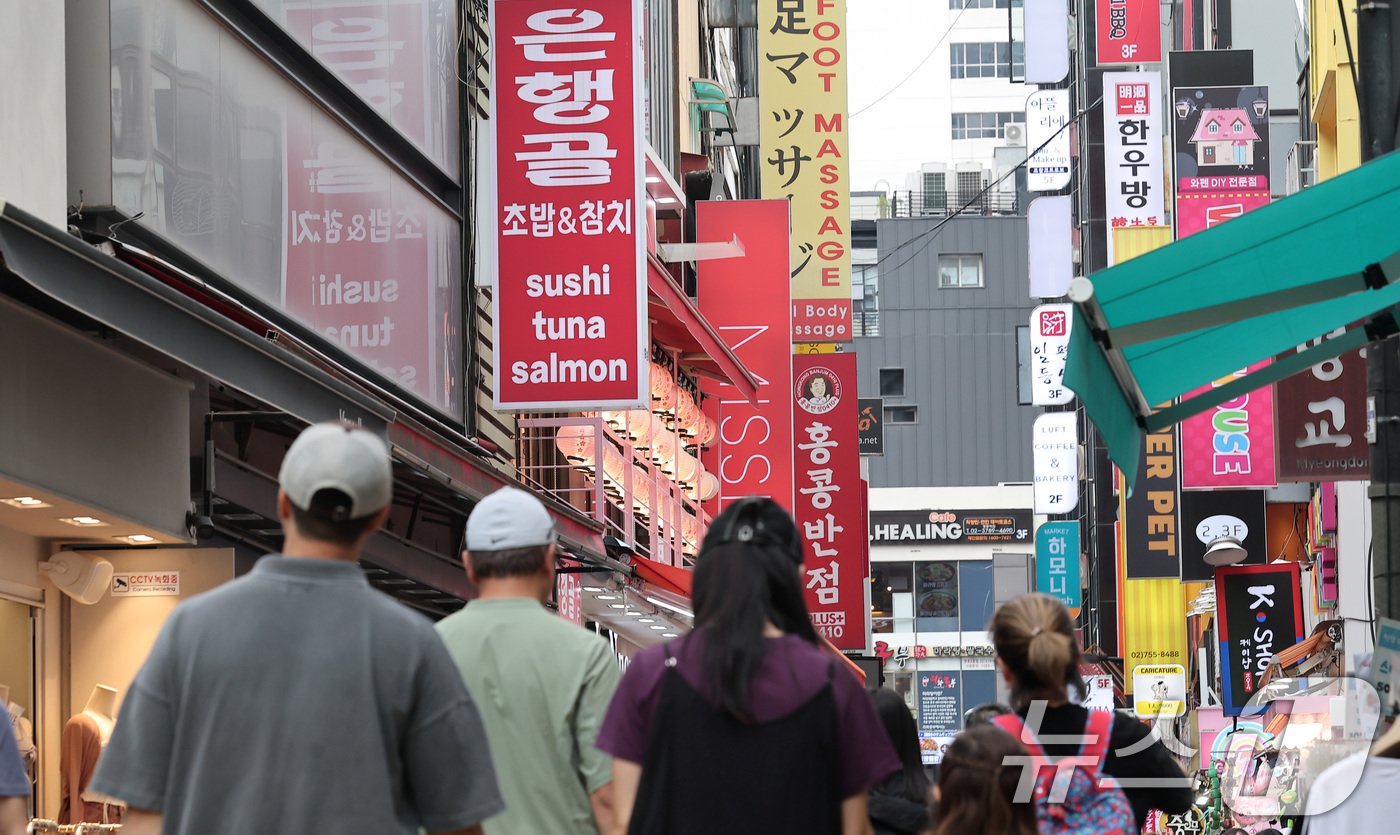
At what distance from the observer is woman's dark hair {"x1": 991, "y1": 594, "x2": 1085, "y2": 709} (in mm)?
5059

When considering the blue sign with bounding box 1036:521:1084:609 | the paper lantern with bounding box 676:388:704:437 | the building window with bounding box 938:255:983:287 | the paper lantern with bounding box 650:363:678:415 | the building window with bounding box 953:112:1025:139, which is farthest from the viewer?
the building window with bounding box 953:112:1025:139

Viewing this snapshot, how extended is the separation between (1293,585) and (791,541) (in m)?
20.4

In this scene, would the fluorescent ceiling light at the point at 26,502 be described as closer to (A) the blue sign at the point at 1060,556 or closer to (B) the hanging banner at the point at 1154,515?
(B) the hanging banner at the point at 1154,515

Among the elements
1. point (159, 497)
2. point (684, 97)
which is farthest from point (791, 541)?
point (684, 97)

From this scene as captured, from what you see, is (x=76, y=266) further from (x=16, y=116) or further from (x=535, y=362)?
(x=535, y=362)

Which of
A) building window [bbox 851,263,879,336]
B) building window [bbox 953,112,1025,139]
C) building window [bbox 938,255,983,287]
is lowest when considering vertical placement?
building window [bbox 851,263,879,336]

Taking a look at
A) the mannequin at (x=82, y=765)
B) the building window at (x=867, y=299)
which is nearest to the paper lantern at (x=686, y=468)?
the mannequin at (x=82, y=765)

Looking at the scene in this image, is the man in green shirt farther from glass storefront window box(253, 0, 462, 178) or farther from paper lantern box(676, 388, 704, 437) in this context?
paper lantern box(676, 388, 704, 437)

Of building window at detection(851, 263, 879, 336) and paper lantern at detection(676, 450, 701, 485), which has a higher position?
building window at detection(851, 263, 879, 336)

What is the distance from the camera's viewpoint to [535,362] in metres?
13.6

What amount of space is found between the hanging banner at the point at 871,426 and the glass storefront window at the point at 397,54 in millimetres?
44446

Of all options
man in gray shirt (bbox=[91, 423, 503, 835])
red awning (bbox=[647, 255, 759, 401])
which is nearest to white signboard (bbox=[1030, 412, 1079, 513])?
red awning (bbox=[647, 255, 759, 401])

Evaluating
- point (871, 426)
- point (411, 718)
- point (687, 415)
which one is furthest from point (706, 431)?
point (871, 426)

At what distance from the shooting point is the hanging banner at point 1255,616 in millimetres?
23281
